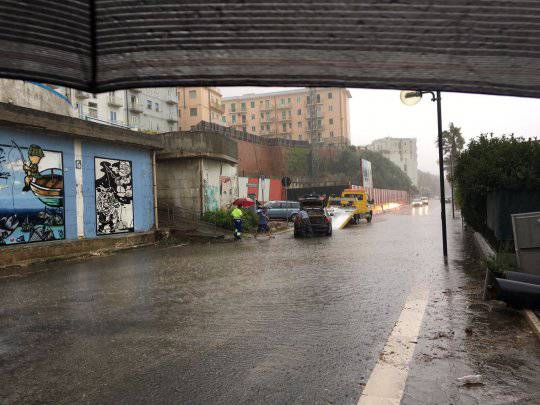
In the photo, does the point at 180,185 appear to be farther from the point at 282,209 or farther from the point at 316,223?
the point at 282,209

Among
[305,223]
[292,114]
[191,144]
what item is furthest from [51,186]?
[292,114]

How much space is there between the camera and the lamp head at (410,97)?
10.6 meters

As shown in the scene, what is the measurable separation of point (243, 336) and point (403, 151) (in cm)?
17174

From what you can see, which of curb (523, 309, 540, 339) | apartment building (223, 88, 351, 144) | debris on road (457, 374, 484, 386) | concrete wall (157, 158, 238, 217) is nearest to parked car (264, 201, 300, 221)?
concrete wall (157, 158, 238, 217)

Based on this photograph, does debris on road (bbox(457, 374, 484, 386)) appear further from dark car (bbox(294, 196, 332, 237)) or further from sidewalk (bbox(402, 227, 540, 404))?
dark car (bbox(294, 196, 332, 237))

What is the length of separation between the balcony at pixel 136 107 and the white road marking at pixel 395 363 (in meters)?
66.1

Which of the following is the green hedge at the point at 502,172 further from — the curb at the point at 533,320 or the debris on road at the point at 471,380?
the debris on road at the point at 471,380

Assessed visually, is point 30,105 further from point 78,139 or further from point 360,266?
point 360,266

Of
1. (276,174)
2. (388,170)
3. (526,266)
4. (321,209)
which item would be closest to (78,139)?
(321,209)

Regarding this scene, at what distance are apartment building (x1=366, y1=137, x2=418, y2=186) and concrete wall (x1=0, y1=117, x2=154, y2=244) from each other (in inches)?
6084

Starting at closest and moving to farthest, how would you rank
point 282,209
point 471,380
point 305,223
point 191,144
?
point 471,380 → point 305,223 → point 191,144 → point 282,209

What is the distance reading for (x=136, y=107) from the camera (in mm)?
66875

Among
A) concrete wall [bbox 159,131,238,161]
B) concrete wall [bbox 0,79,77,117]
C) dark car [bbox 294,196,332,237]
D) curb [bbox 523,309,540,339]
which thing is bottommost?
curb [bbox 523,309,540,339]

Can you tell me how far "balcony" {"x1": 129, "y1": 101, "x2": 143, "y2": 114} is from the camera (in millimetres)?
66025
